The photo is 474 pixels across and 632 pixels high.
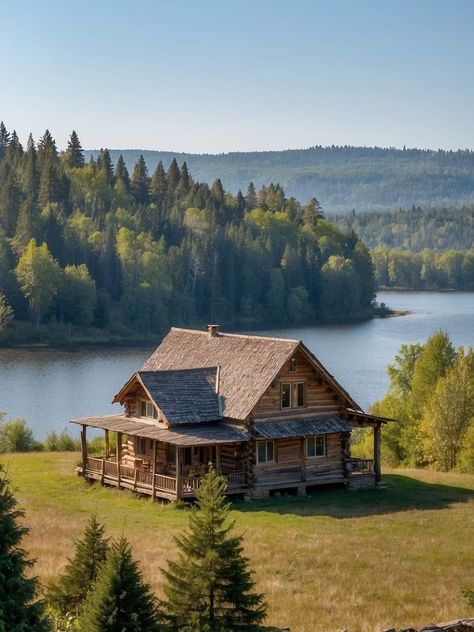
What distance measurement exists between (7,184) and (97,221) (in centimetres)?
1332

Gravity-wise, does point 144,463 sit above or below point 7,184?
below

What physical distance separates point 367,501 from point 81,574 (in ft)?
A: 76.1

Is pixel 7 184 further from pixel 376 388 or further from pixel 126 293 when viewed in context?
pixel 376 388

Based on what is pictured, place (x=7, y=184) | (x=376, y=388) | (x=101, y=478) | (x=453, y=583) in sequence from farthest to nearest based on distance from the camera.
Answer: (x=7, y=184) < (x=376, y=388) < (x=101, y=478) < (x=453, y=583)

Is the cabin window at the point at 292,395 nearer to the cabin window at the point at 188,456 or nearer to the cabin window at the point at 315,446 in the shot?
the cabin window at the point at 315,446

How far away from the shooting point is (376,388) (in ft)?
289

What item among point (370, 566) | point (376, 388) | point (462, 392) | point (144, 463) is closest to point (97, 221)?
point (376, 388)

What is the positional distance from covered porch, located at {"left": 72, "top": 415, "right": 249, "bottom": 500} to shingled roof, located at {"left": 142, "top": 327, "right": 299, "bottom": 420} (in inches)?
50.0

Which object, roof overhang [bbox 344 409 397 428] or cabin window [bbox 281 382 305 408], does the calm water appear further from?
cabin window [bbox 281 382 305 408]

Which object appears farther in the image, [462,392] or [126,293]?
[126,293]

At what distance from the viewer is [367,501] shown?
42375mm

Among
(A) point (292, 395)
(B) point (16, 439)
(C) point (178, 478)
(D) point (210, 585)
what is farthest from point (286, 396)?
(D) point (210, 585)

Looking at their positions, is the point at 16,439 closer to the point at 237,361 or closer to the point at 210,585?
the point at 237,361

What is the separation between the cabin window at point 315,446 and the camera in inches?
1759
